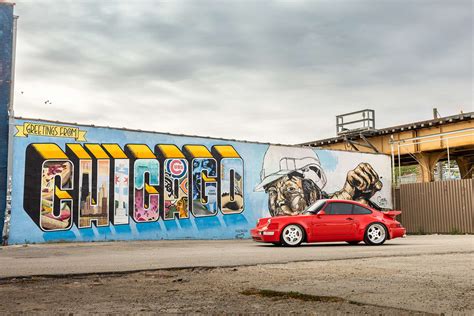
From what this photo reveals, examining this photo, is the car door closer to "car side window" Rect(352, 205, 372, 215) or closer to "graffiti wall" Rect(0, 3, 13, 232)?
"car side window" Rect(352, 205, 372, 215)

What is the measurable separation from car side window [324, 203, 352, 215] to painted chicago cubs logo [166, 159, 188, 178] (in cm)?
806

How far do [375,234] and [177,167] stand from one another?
9.08 m

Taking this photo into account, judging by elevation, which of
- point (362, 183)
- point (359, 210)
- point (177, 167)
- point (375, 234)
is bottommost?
point (375, 234)

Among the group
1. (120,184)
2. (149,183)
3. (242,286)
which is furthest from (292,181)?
(242,286)

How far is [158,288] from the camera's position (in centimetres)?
603

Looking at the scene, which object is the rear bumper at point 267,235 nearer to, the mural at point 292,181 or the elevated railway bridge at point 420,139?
the mural at point 292,181

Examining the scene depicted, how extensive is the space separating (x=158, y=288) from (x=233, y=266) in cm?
244

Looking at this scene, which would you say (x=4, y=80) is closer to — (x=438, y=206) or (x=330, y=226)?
(x=330, y=226)

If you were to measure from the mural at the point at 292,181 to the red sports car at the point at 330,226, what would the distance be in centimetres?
812

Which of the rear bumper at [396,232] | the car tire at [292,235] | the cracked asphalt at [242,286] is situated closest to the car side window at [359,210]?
the rear bumper at [396,232]

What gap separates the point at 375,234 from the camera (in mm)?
14367

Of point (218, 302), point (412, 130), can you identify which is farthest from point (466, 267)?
point (412, 130)

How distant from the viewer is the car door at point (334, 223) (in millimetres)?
14016

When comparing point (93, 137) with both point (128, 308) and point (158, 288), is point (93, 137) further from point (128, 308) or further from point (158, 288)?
point (128, 308)
